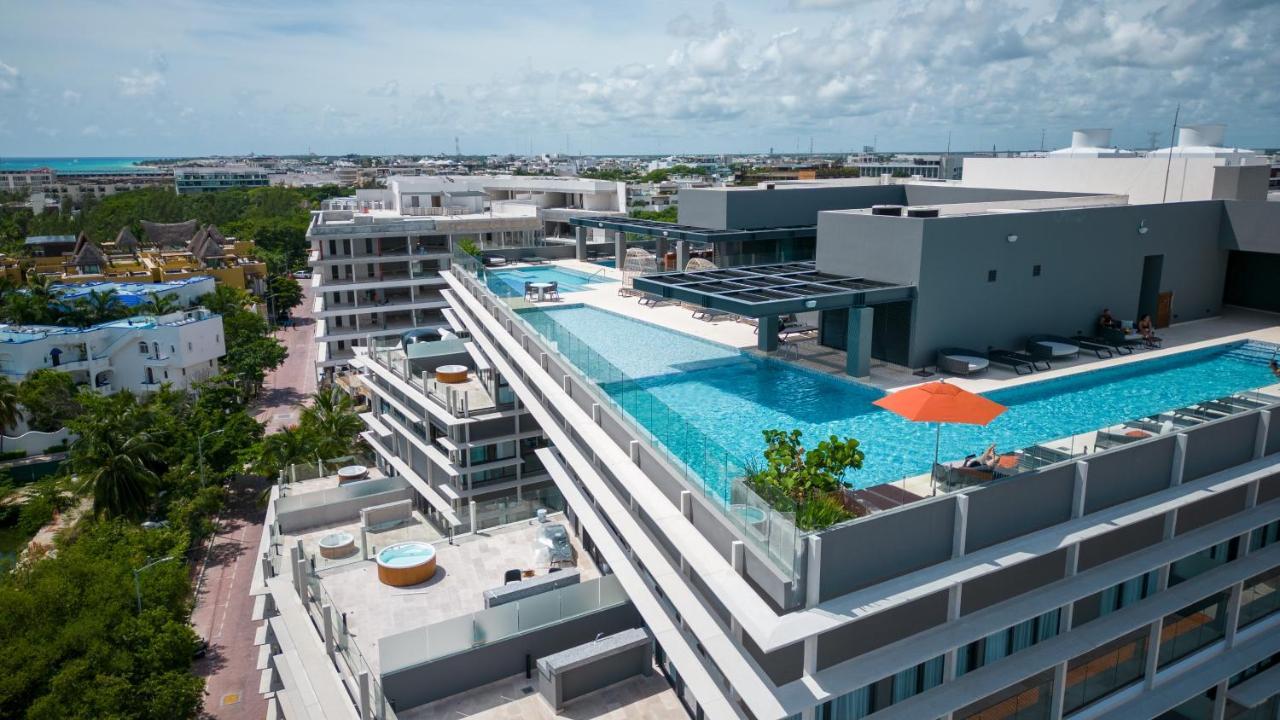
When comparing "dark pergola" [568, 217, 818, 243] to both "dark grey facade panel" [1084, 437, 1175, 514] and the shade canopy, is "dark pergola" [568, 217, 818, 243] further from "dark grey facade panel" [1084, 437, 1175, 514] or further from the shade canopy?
the shade canopy

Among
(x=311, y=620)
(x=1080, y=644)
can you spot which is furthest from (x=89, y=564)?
(x=1080, y=644)

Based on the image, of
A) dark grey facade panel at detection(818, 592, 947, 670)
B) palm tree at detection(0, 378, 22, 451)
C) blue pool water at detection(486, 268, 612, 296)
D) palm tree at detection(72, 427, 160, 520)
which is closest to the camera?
dark grey facade panel at detection(818, 592, 947, 670)

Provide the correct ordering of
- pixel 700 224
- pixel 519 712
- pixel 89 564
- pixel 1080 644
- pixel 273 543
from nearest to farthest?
pixel 1080 644
pixel 519 712
pixel 273 543
pixel 89 564
pixel 700 224

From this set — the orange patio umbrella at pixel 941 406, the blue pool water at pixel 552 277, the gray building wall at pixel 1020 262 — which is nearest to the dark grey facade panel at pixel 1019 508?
the orange patio umbrella at pixel 941 406

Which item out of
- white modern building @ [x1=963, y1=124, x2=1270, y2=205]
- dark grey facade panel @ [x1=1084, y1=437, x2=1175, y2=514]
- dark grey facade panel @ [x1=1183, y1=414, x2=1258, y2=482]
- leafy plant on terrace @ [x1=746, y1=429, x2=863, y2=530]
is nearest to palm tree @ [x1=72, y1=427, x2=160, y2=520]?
leafy plant on terrace @ [x1=746, y1=429, x2=863, y2=530]

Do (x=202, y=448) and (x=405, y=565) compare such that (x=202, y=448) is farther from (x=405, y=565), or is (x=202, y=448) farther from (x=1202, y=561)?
(x=1202, y=561)

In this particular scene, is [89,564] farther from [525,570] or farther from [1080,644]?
[1080,644]

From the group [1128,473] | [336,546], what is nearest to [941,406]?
[1128,473]
